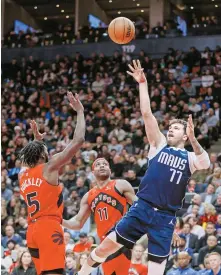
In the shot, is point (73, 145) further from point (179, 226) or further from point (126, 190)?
point (179, 226)

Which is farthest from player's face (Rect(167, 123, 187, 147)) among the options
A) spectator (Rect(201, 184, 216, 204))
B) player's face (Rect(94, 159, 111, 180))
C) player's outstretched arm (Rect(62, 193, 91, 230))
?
spectator (Rect(201, 184, 216, 204))

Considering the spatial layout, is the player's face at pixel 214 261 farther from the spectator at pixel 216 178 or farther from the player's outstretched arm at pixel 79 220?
the spectator at pixel 216 178

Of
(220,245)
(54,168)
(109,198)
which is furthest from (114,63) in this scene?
(54,168)

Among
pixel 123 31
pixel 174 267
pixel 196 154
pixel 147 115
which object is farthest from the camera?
pixel 174 267

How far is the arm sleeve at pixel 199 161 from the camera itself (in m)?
8.02

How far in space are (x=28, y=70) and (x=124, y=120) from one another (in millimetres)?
8943

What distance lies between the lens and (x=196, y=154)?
808 centimetres

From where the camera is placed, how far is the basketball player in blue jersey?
26.6 ft

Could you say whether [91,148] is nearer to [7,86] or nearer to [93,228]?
[93,228]

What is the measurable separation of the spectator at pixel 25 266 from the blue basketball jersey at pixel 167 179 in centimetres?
552

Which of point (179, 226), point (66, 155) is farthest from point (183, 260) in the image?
point (66, 155)

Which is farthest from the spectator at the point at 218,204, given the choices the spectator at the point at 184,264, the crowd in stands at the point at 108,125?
the spectator at the point at 184,264

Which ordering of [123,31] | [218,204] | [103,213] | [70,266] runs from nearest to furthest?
1. [103,213]
2. [123,31]
3. [70,266]
4. [218,204]

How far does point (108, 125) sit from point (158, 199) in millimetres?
15528
